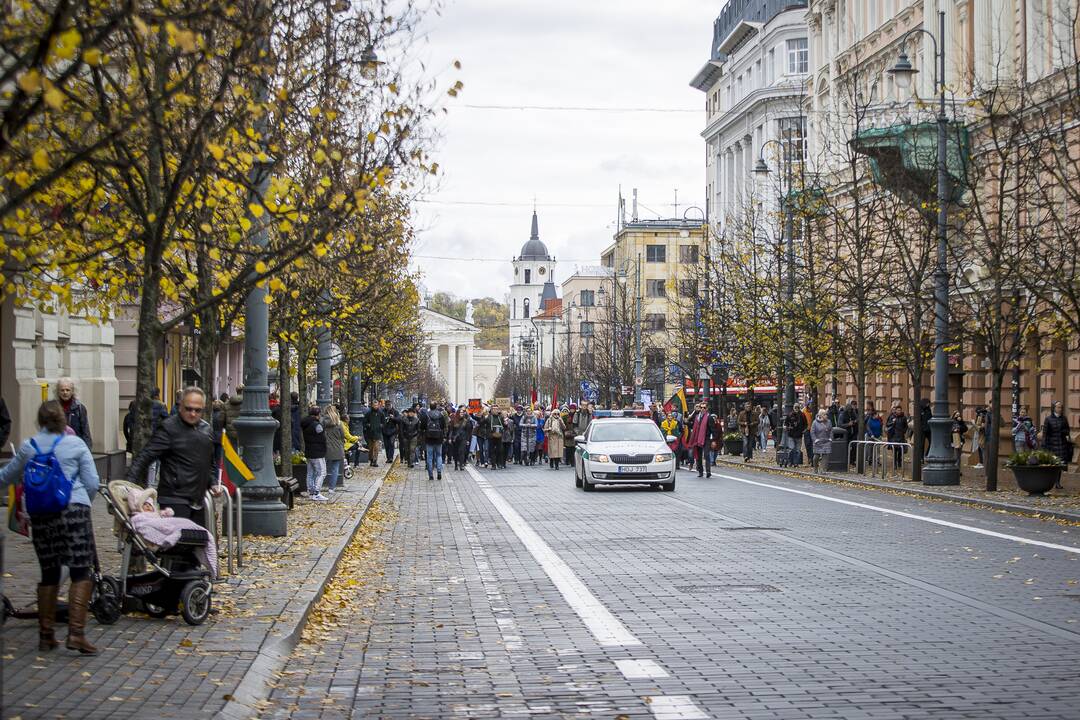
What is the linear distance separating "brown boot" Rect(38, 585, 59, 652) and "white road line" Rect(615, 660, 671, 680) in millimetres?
3571

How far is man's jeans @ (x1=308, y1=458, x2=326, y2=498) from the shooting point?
25.6m

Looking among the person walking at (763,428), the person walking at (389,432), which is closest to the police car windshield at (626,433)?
the person walking at (389,432)

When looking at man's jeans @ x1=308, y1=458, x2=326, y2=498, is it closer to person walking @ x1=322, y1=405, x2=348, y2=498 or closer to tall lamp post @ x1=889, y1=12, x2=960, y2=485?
person walking @ x1=322, y1=405, x2=348, y2=498

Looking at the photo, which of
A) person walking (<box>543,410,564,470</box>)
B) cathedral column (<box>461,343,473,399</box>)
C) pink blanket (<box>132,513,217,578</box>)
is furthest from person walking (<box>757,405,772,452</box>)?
cathedral column (<box>461,343,473,399</box>)

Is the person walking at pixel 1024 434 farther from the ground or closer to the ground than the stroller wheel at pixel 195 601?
farther from the ground

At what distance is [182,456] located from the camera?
1170cm

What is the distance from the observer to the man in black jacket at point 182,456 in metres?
11.6

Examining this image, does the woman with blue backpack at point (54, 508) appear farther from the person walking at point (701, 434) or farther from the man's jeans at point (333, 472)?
the person walking at point (701, 434)

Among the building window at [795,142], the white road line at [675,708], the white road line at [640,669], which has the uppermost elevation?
the building window at [795,142]

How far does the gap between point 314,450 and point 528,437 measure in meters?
22.6

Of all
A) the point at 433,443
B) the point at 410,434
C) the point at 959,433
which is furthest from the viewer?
the point at 410,434

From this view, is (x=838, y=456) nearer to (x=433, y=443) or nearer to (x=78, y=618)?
(x=433, y=443)

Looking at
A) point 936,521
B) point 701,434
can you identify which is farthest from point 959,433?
point 936,521

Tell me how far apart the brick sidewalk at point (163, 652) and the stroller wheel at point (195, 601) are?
9 centimetres
